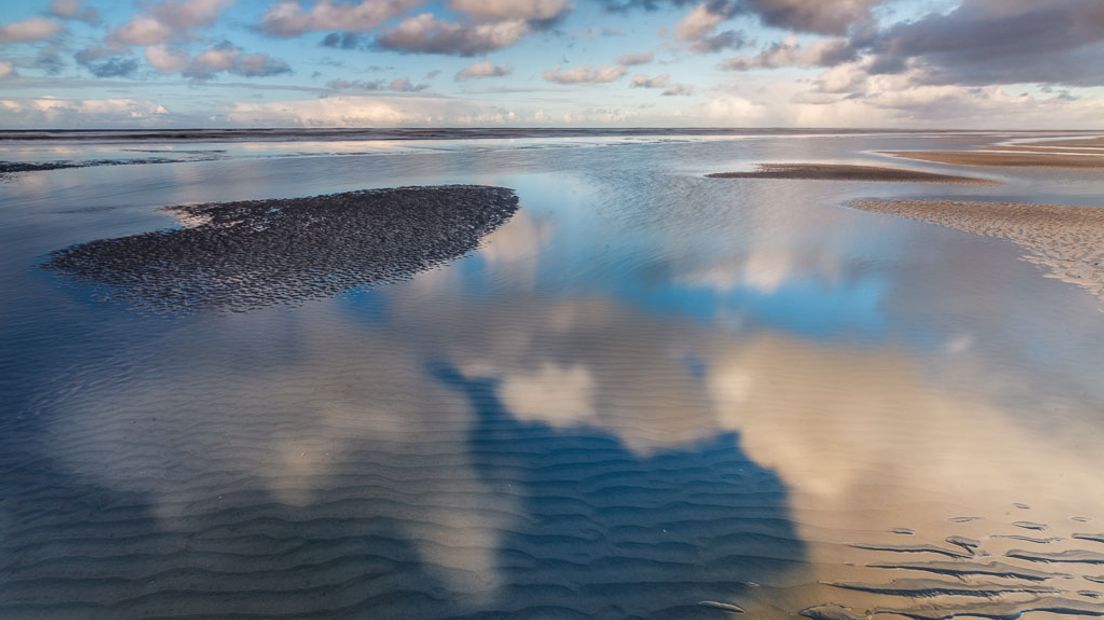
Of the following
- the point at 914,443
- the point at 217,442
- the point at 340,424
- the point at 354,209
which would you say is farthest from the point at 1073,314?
the point at 354,209

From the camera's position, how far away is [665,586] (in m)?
4.19

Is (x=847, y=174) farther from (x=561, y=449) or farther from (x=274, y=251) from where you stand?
(x=561, y=449)

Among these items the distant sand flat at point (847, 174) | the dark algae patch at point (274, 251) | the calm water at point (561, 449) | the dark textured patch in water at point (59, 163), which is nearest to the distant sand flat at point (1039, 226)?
the calm water at point (561, 449)

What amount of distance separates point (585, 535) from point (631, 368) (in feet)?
11.3

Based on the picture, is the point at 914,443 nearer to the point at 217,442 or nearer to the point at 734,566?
the point at 734,566

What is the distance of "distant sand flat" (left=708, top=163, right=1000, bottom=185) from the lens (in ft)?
105

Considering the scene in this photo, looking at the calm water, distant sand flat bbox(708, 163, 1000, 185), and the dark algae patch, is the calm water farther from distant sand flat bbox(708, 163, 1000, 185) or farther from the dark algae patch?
distant sand flat bbox(708, 163, 1000, 185)

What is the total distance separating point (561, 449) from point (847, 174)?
121ft

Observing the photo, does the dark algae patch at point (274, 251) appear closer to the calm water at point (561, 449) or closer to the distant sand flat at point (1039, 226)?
the calm water at point (561, 449)

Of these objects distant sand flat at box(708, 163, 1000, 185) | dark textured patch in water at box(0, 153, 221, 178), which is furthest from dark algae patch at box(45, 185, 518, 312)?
dark textured patch in water at box(0, 153, 221, 178)

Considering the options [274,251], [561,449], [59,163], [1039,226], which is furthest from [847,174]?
[59,163]

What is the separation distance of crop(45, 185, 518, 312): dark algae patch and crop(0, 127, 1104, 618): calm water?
979 mm

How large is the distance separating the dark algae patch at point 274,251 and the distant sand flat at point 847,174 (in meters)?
20.9

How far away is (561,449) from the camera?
5922 millimetres
